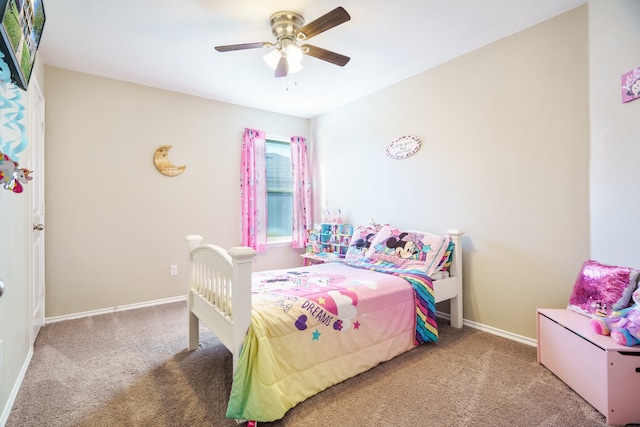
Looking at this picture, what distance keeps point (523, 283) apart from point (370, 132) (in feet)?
7.49

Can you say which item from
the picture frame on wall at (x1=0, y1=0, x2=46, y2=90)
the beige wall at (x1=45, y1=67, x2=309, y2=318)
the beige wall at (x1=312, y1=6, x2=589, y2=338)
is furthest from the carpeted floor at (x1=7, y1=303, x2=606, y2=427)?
the picture frame on wall at (x1=0, y1=0, x2=46, y2=90)

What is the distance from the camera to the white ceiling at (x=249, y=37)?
83.7 inches

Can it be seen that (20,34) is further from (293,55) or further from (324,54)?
(324,54)

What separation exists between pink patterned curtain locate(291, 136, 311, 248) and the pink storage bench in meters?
3.12

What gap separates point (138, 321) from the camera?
295 cm

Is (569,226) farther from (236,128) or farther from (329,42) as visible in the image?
(236,128)

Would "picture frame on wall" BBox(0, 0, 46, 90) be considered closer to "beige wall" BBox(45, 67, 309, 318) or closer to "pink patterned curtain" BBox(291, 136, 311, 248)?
"beige wall" BBox(45, 67, 309, 318)

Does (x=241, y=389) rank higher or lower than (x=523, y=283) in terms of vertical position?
lower

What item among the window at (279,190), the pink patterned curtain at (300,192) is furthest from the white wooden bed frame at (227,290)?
the pink patterned curtain at (300,192)

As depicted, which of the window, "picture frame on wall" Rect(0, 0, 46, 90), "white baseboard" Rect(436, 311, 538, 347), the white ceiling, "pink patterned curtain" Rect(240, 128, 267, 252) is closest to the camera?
"picture frame on wall" Rect(0, 0, 46, 90)

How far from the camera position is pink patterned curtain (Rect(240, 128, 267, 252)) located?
405 centimetres

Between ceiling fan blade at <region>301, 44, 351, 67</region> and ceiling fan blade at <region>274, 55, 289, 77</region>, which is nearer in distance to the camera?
ceiling fan blade at <region>301, 44, 351, 67</region>

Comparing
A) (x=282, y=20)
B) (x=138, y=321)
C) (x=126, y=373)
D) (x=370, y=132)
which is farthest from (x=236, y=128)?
(x=126, y=373)

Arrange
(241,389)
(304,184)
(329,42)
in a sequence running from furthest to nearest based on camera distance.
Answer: (304,184) → (329,42) → (241,389)
